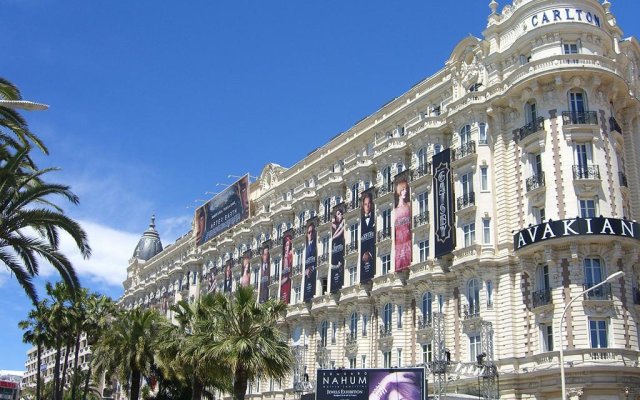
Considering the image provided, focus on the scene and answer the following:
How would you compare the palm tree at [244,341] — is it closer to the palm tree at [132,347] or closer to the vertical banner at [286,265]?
the palm tree at [132,347]

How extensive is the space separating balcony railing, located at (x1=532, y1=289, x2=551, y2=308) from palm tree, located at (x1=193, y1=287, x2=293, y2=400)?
51.1ft

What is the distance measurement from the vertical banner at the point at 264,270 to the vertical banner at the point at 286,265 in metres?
2.81

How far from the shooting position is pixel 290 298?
232 ft

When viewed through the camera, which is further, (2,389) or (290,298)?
(2,389)

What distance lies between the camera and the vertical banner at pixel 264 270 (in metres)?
75.2

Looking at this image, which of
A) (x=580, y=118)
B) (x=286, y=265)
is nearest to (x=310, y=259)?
(x=286, y=265)

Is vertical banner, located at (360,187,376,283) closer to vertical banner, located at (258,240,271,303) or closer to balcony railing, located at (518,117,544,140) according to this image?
balcony railing, located at (518,117,544,140)

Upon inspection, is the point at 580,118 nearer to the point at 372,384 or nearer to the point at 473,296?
the point at 473,296

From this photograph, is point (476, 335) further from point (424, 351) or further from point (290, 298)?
point (290, 298)

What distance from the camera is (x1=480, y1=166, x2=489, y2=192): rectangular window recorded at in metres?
49.7

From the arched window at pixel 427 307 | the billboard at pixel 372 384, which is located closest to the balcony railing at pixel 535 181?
the arched window at pixel 427 307

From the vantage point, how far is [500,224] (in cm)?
4797

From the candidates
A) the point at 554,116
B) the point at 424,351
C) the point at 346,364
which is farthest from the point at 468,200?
the point at 346,364

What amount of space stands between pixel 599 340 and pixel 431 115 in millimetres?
23234
